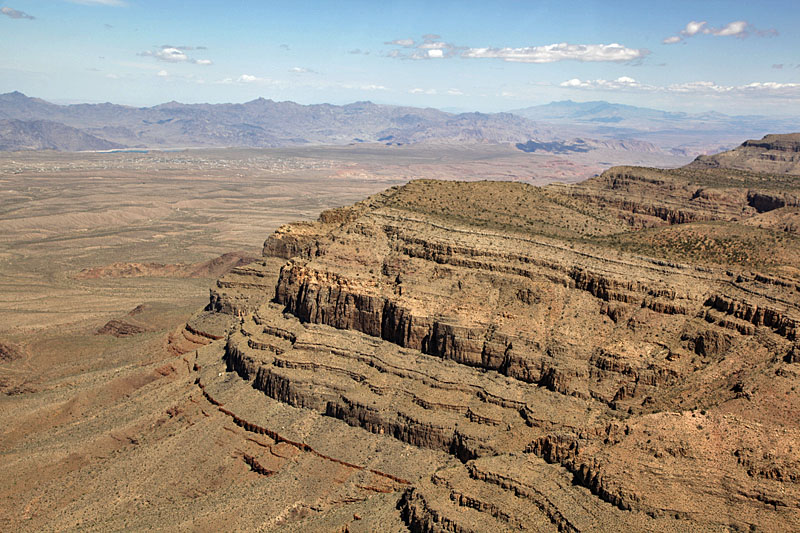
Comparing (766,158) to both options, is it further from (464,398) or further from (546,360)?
(464,398)

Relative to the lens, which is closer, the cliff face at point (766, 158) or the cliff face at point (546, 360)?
the cliff face at point (546, 360)

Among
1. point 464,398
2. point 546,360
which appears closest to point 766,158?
point 546,360

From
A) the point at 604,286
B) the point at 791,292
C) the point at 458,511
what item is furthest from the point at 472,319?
the point at 791,292

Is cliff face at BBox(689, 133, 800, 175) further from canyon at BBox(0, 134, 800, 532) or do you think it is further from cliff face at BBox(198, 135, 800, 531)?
canyon at BBox(0, 134, 800, 532)

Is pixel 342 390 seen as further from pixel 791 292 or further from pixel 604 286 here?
pixel 791 292

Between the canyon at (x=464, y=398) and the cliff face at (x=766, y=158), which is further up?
the cliff face at (x=766, y=158)

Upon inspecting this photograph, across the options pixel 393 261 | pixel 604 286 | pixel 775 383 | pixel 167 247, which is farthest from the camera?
pixel 167 247

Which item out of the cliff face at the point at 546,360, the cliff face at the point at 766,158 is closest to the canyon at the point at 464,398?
the cliff face at the point at 546,360

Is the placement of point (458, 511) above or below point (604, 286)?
below

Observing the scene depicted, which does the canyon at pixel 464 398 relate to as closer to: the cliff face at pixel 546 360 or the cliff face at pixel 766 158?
the cliff face at pixel 546 360
